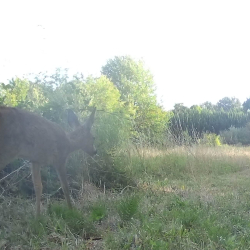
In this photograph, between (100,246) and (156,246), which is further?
(100,246)

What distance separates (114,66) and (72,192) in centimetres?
3734

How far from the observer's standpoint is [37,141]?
19.7 ft

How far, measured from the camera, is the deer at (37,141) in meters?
5.34

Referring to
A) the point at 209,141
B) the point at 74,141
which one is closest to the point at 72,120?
the point at 74,141

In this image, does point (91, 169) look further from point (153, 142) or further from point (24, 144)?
point (153, 142)

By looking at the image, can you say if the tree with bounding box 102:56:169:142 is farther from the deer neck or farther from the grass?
the grass

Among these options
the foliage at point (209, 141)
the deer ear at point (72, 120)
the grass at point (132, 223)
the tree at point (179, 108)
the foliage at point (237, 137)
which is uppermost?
the tree at point (179, 108)

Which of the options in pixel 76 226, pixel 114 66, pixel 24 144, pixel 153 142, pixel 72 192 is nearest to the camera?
pixel 76 226

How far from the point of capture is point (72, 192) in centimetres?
743

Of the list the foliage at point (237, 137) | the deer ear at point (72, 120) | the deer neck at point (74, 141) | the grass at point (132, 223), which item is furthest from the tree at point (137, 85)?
the grass at point (132, 223)

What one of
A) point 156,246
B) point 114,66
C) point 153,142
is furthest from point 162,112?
point 156,246

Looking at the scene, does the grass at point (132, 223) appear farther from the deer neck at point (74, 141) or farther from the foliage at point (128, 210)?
the deer neck at point (74, 141)

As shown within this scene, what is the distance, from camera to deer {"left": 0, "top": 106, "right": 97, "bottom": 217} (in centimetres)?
534

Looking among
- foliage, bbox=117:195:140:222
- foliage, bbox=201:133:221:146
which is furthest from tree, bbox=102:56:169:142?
foliage, bbox=117:195:140:222
